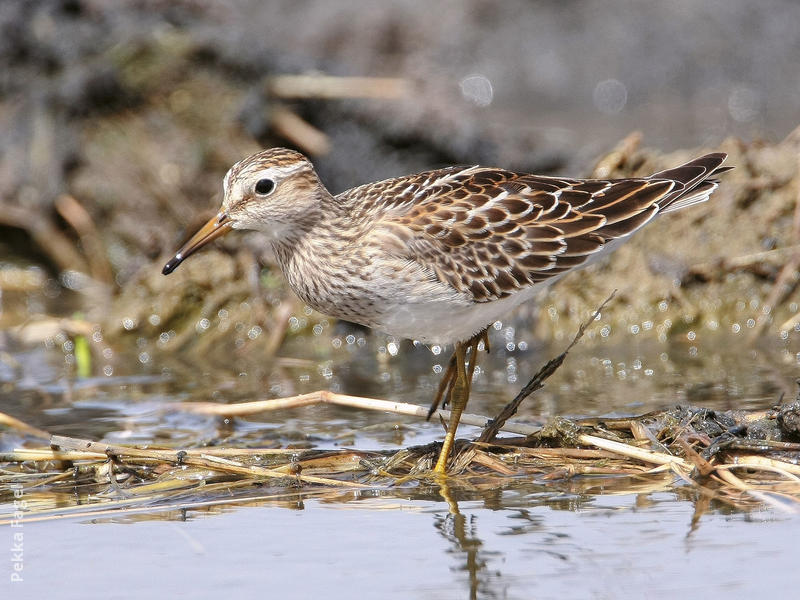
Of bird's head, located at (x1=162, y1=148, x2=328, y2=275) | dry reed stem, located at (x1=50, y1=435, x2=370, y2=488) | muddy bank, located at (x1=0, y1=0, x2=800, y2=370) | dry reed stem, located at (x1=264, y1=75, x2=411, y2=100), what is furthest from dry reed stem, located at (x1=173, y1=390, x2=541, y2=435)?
dry reed stem, located at (x1=264, y1=75, x2=411, y2=100)

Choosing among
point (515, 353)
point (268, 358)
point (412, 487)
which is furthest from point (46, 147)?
point (412, 487)

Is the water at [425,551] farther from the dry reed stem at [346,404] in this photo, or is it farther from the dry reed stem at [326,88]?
the dry reed stem at [326,88]

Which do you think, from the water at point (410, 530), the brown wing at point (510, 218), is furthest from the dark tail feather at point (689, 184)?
the water at point (410, 530)

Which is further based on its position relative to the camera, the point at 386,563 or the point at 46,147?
the point at 46,147

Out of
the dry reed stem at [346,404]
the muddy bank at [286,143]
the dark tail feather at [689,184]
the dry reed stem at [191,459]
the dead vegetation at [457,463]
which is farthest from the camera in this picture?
the muddy bank at [286,143]

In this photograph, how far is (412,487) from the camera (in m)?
5.77

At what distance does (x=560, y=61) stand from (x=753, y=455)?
9.87m

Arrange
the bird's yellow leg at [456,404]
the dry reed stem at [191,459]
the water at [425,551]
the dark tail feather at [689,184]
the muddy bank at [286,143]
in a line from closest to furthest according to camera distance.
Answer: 1. the water at [425,551]
2. the dry reed stem at [191,459]
3. the bird's yellow leg at [456,404]
4. the dark tail feather at [689,184]
5. the muddy bank at [286,143]

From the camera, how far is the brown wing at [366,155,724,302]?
249 inches

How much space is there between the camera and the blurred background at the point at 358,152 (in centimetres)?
883

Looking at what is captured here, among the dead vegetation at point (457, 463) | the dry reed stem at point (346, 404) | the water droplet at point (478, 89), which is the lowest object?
the dead vegetation at point (457, 463)

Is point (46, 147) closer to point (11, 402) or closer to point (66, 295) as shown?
point (66, 295)

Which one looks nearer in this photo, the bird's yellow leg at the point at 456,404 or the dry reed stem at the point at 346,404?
the bird's yellow leg at the point at 456,404

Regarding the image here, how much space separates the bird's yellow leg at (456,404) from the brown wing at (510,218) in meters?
0.40
